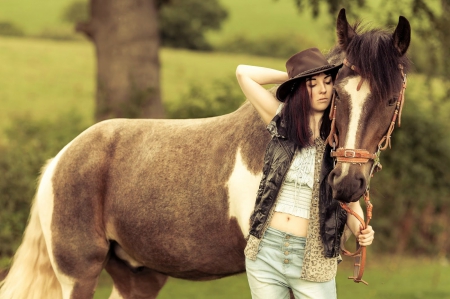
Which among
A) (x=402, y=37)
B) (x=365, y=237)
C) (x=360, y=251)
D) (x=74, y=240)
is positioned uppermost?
(x=402, y=37)

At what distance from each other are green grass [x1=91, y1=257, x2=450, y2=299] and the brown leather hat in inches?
199

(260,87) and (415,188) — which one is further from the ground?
(260,87)

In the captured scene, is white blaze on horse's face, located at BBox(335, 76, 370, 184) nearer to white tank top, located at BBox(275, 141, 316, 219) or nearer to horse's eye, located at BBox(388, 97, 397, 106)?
horse's eye, located at BBox(388, 97, 397, 106)

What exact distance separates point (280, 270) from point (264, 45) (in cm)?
3182

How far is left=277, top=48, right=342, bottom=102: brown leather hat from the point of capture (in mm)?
3256

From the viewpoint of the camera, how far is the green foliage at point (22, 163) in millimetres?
9320

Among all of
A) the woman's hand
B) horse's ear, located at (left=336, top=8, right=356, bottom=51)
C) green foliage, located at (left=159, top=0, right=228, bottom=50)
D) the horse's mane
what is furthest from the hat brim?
green foliage, located at (left=159, top=0, right=228, bottom=50)

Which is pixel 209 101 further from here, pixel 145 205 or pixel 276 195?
pixel 276 195

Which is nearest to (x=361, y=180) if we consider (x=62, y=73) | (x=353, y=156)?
(x=353, y=156)

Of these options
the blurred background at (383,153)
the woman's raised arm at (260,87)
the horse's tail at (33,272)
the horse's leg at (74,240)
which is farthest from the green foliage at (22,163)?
the woman's raised arm at (260,87)

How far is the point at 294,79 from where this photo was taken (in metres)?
3.30

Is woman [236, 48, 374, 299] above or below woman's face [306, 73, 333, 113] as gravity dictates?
below

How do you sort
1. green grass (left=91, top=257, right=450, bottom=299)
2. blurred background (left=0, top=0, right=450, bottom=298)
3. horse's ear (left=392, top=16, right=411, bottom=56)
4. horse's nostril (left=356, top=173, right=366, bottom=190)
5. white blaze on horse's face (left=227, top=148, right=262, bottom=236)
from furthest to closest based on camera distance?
blurred background (left=0, top=0, right=450, bottom=298) < green grass (left=91, top=257, right=450, bottom=299) < white blaze on horse's face (left=227, top=148, right=262, bottom=236) < horse's ear (left=392, top=16, right=411, bottom=56) < horse's nostril (left=356, top=173, right=366, bottom=190)

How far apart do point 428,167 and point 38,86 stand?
1659cm
